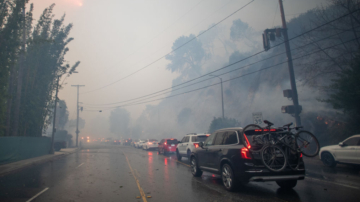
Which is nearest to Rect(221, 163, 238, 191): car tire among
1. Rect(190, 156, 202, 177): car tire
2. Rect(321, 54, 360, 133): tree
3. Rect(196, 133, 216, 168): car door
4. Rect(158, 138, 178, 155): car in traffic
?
Rect(196, 133, 216, 168): car door

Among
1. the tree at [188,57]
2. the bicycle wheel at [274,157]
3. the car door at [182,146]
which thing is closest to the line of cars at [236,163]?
the bicycle wheel at [274,157]

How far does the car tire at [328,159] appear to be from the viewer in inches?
469

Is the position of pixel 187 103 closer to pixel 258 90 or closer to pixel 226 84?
pixel 226 84

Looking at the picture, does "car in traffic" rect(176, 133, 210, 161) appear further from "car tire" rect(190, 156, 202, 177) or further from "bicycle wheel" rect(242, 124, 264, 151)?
"bicycle wheel" rect(242, 124, 264, 151)

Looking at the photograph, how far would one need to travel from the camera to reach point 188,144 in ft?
52.4

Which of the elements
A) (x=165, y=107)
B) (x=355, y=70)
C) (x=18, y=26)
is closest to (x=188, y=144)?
(x=355, y=70)

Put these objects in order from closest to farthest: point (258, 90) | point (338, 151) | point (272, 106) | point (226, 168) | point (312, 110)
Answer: point (226, 168) < point (338, 151) < point (312, 110) < point (272, 106) < point (258, 90)

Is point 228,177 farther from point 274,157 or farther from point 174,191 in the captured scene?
point 174,191

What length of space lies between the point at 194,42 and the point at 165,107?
31.9 m

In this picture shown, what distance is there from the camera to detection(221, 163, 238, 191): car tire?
691cm

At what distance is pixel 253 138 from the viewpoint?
692 centimetres

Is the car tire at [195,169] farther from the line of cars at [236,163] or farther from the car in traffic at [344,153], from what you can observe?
the car in traffic at [344,153]

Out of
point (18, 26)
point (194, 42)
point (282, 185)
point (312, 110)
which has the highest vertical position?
point (194, 42)

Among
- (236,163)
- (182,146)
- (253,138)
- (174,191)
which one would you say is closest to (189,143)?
(182,146)
